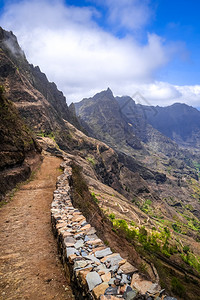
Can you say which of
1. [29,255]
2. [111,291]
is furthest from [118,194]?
[111,291]

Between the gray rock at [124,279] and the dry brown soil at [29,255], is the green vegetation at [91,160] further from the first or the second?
the gray rock at [124,279]

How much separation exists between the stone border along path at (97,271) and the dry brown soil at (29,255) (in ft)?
1.82

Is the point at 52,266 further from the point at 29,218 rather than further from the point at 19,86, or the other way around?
the point at 19,86

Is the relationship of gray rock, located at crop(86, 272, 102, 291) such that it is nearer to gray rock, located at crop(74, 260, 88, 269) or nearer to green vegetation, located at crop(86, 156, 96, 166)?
gray rock, located at crop(74, 260, 88, 269)

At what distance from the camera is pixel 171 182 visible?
642 feet

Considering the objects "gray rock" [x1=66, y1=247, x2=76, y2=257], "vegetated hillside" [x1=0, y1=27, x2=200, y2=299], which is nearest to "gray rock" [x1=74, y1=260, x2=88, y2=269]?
"gray rock" [x1=66, y1=247, x2=76, y2=257]

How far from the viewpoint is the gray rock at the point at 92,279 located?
395 centimetres

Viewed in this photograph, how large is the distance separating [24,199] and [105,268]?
9.78 m

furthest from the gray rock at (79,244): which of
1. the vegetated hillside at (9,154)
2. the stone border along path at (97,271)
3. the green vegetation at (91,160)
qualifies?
the green vegetation at (91,160)

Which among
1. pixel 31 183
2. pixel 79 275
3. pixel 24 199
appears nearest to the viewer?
pixel 79 275

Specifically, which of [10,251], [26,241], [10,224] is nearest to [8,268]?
[10,251]

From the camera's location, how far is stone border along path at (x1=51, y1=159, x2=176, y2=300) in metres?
3.67

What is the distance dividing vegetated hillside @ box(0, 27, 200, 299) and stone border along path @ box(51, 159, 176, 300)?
6.33 metres

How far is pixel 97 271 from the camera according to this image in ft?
14.4
